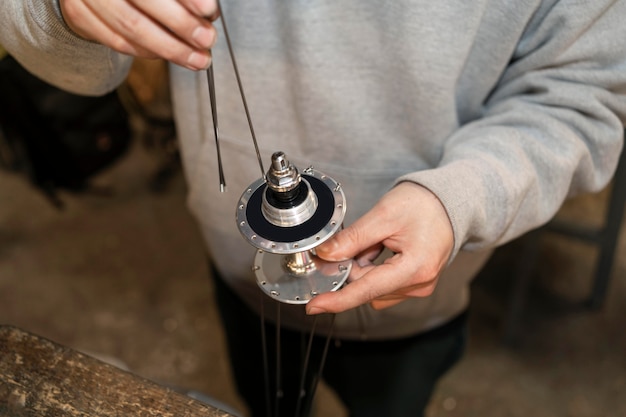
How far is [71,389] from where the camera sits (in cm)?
54

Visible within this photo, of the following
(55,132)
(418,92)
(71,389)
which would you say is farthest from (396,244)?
(55,132)

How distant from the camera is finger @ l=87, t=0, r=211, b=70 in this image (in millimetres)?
479

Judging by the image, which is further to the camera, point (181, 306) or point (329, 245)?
point (181, 306)

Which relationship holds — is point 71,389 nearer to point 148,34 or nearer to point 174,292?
point 148,34

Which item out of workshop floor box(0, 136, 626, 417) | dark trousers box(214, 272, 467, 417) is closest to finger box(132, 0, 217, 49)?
dark trousers box(214, 272, 467, 417)

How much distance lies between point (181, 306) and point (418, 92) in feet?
3.86

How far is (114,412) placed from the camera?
53 centimetres

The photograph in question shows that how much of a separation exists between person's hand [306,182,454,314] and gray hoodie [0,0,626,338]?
0.04ft

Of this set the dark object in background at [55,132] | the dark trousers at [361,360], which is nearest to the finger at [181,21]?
the dark trousers at [361,360]

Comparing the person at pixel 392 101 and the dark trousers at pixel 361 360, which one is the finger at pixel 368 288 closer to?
the person at pixel 392 101

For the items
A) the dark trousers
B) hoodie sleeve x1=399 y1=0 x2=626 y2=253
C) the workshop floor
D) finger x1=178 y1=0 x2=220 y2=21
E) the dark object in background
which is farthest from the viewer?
the dark object in background

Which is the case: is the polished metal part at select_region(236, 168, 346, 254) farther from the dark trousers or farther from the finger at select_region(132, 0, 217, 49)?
the dark trousers

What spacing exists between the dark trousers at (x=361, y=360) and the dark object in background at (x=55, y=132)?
41.1 inches

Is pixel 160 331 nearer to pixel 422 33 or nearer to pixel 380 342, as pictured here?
pixel 380 342
